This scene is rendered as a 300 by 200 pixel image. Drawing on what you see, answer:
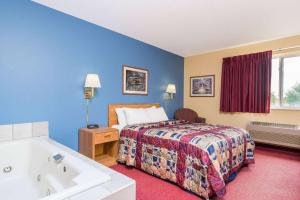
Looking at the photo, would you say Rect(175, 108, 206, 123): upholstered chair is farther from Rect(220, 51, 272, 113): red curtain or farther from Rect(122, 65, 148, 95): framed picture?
Rect(122, 65, 148, 95): framed picture

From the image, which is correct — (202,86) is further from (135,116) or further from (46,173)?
(46,173)

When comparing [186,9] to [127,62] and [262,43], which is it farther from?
[262,43]

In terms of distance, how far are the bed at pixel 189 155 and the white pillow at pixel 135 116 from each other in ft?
1.00

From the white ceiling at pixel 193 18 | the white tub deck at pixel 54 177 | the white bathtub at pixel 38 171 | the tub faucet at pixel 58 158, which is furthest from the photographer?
the white ceiling at pixel 193 18

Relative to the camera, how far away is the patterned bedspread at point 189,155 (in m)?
1.72

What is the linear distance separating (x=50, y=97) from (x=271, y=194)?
298 cm

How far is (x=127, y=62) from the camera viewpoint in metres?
3.34

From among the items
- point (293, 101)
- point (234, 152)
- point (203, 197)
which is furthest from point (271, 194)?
point (293, 101)

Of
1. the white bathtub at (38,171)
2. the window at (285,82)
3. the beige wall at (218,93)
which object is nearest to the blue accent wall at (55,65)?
the white bathtub at (38,171)

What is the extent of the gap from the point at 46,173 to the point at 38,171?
24cm

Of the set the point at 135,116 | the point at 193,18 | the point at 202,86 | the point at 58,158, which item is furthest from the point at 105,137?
the point at 202,86

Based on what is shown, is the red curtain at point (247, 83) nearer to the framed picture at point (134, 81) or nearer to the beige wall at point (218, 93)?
the beige wall at point (218, 93)

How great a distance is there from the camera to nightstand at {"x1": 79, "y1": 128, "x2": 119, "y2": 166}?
2.37m

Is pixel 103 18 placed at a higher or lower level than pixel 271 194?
higher
